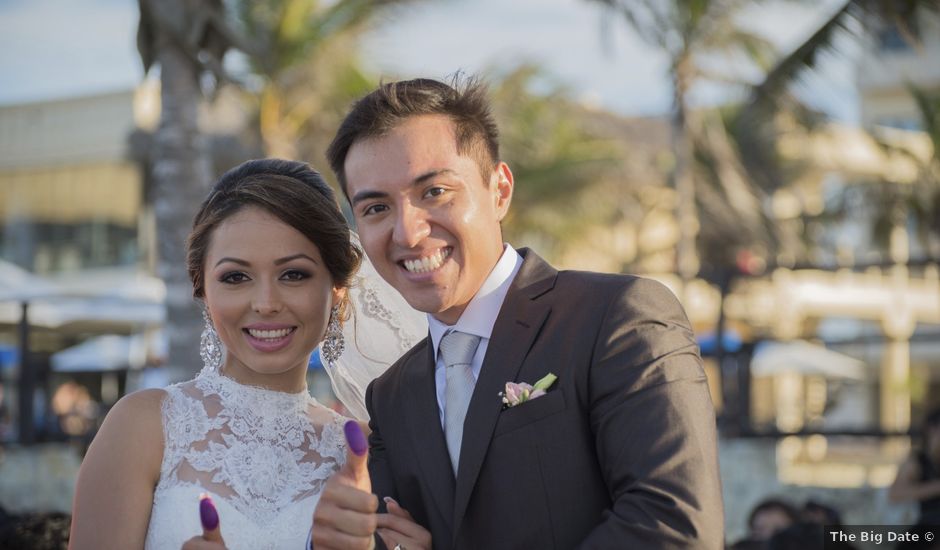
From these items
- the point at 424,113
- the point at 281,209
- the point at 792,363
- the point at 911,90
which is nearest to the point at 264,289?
the point at 281,209

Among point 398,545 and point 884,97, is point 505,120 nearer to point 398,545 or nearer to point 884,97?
point 398,545

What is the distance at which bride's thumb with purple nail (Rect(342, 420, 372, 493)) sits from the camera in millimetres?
2564

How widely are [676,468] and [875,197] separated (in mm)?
14738

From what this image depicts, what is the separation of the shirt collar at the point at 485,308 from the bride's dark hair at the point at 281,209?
53 centimetres

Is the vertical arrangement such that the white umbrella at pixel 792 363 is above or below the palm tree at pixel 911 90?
below

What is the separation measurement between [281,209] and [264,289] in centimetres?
26

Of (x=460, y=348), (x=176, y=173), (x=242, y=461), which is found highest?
(x=176, y=173)

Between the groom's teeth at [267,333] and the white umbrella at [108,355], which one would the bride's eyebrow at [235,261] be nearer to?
the groom's teeth at [267,333]

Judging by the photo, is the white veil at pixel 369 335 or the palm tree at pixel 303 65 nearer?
the white veil at pixel 369 335

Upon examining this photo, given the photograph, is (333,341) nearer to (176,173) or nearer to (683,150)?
(176,173)

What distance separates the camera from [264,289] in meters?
3.54

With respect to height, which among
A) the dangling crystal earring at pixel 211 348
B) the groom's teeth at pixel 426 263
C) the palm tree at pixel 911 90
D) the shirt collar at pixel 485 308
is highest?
the palm tree at pixel 911 90

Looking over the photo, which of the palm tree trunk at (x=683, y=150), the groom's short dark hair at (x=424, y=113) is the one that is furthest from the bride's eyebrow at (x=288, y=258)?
the palm tree trunk at (x=683, y=150)

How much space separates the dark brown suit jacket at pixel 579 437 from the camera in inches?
111
